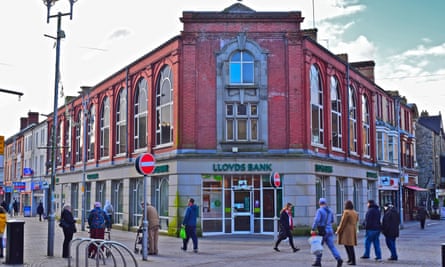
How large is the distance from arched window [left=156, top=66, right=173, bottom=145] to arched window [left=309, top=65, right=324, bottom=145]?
733 centimetres

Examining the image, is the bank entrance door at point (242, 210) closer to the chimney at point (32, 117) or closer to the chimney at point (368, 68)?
the chimney at point (368, 68)

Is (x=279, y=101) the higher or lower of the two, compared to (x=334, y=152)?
higher

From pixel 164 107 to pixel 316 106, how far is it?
8.10m

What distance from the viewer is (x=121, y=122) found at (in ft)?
112

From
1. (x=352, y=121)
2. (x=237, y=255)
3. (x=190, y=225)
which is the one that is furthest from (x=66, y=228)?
(x=352, y=121)

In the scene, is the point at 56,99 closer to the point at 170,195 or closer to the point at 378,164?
the point at 170,195

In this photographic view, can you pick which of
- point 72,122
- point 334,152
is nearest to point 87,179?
point 72,122

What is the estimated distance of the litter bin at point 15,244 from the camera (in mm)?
14641

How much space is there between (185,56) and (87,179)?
16.5 metres

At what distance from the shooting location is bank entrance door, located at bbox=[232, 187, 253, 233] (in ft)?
83.9

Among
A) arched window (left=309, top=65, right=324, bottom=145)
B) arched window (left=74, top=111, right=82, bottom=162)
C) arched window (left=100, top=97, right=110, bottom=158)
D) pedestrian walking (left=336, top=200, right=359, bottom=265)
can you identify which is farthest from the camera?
arched window (left=74, top=111, right=82, bottom=162)

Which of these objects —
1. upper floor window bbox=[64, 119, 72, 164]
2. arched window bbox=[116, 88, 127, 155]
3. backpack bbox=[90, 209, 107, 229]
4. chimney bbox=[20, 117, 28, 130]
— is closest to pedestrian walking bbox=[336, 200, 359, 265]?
backpack bbox=[90, 209, 107, 229]

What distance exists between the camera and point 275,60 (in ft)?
85.6

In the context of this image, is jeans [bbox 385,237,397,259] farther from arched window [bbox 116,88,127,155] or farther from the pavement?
arched window [bbox 116,88,127,155]
